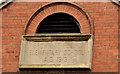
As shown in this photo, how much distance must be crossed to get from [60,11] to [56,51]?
3.91 feet

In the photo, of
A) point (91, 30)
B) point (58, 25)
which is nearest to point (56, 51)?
point (58, 25)

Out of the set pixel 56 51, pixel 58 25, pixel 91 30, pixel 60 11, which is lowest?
pixel 56 51

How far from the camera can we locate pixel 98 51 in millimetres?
4508

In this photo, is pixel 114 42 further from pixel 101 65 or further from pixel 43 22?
pixel 43 22

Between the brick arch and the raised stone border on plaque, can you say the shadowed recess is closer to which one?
the brick arch

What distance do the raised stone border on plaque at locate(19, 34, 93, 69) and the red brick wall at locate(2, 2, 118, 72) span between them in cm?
21

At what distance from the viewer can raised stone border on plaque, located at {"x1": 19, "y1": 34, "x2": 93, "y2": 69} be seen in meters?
4.41

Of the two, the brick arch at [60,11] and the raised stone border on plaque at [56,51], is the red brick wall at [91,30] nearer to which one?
the brick arch at [60,11]

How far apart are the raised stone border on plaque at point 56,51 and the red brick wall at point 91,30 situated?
0.21 metres

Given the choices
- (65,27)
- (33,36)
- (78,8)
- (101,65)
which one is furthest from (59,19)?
(101,65)

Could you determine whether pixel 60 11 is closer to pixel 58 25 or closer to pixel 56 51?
pixel 58 25

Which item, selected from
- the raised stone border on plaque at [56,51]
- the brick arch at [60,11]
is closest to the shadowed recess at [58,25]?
the brick arch at [60,11]

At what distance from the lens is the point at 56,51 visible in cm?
449

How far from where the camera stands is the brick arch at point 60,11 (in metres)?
4.67
